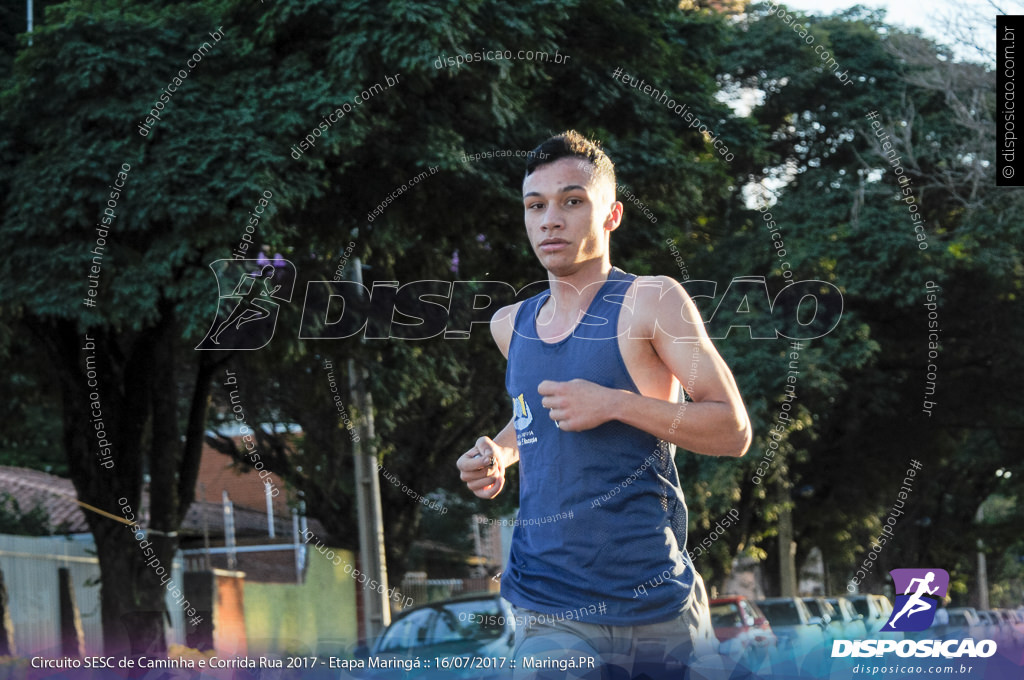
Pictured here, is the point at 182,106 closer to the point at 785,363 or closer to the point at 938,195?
the point at 785,363

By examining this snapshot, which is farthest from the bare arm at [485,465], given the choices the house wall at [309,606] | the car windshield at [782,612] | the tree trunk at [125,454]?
the house wall at [309,606]

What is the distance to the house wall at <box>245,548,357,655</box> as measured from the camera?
19.4m

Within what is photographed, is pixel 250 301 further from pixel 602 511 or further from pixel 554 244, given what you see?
pixel 602 511

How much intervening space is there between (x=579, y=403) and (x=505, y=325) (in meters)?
0.63

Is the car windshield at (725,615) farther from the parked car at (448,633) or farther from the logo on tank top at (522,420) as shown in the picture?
the logo on tank top at (522,420)

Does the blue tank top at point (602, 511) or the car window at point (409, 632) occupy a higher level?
the blue tank top at point (602, 511)

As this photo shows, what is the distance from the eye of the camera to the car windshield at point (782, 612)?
16109mm

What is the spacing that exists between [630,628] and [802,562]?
24.8 meters

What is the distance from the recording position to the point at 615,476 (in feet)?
9.07

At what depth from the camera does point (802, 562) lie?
87.4 ft

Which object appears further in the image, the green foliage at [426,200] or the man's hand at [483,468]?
the green foliage at [426,200]

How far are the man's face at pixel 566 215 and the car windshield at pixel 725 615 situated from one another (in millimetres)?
11433

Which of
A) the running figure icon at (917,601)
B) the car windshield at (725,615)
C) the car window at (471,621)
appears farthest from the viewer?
the car windshield at (725,615)

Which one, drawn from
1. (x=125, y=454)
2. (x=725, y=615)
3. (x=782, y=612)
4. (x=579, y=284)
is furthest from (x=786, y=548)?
(x=579, y=284)
